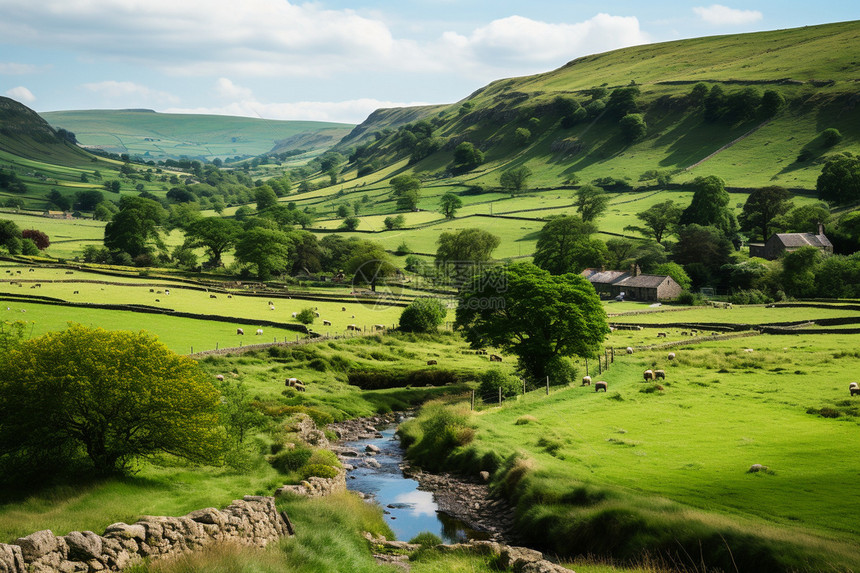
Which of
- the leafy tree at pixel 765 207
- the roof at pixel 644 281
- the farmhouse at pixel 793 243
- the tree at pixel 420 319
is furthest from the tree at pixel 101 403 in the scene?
the leafy tree at pixel 765 207

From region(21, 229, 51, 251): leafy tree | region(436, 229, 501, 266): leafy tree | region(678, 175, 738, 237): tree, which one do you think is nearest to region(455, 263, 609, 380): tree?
region(436, 229, 501, 266): leafy tree

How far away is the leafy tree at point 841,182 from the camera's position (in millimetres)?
129750

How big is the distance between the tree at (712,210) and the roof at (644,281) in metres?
29.5

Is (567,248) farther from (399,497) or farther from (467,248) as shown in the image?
(399,497)

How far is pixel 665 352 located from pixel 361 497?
1465 inches

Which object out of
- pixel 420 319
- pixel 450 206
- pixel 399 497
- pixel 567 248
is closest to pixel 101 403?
pixel 399 497

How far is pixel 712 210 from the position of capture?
131750mm

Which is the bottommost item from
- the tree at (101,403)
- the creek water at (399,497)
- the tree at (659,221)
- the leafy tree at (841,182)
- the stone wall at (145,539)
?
the creek water at (399,497)

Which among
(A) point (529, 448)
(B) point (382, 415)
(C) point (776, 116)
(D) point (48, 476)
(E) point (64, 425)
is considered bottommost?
(B) point (382, 415)

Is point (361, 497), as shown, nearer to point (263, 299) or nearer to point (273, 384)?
point (273, 384)

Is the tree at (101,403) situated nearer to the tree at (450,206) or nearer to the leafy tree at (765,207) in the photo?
the leafy tree at (765,207)

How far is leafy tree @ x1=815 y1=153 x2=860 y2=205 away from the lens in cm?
12975

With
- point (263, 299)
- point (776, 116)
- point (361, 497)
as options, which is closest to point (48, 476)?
point (361, 497)

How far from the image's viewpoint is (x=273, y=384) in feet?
165
